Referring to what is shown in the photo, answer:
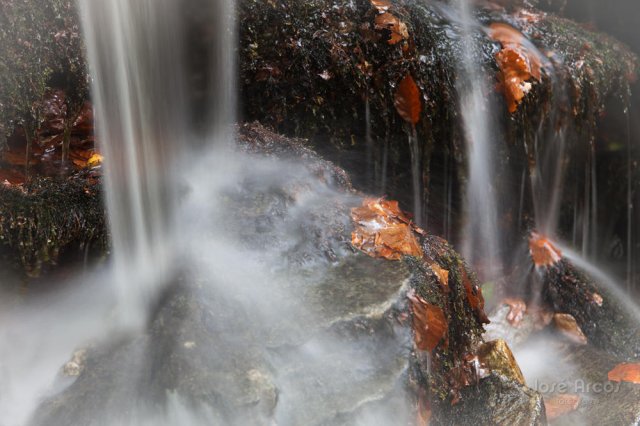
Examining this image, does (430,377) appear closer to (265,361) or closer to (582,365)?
(265,361)

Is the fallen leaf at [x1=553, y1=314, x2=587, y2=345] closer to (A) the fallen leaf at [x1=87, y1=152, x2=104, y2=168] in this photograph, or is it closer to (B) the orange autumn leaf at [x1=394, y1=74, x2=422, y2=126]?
(B) the orange autumn leaf at [x1=394, y1=74, x2=422, y2=126]

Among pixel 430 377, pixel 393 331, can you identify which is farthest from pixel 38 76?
pixel 430 377

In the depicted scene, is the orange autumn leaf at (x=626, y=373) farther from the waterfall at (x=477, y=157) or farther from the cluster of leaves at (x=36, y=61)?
the cluster of leaves at (x=36, y=61)

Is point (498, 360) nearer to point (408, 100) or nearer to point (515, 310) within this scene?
point (515, 310)

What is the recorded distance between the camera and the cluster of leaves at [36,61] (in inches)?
121

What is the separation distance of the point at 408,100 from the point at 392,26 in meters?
0.63

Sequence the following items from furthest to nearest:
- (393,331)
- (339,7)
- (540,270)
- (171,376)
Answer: (540,270), (339,7), (393,331), (171,376)

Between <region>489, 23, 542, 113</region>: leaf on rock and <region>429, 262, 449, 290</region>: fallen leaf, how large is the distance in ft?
7.85

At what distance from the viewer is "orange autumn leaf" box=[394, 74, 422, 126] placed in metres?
4.52

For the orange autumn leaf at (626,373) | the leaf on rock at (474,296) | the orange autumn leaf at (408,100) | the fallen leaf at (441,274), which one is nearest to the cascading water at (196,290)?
the fallen leaf at (441,274)

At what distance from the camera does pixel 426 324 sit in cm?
278

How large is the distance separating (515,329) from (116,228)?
373 cm

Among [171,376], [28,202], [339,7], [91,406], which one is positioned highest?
[339,7]

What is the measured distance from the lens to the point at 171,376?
240cm
